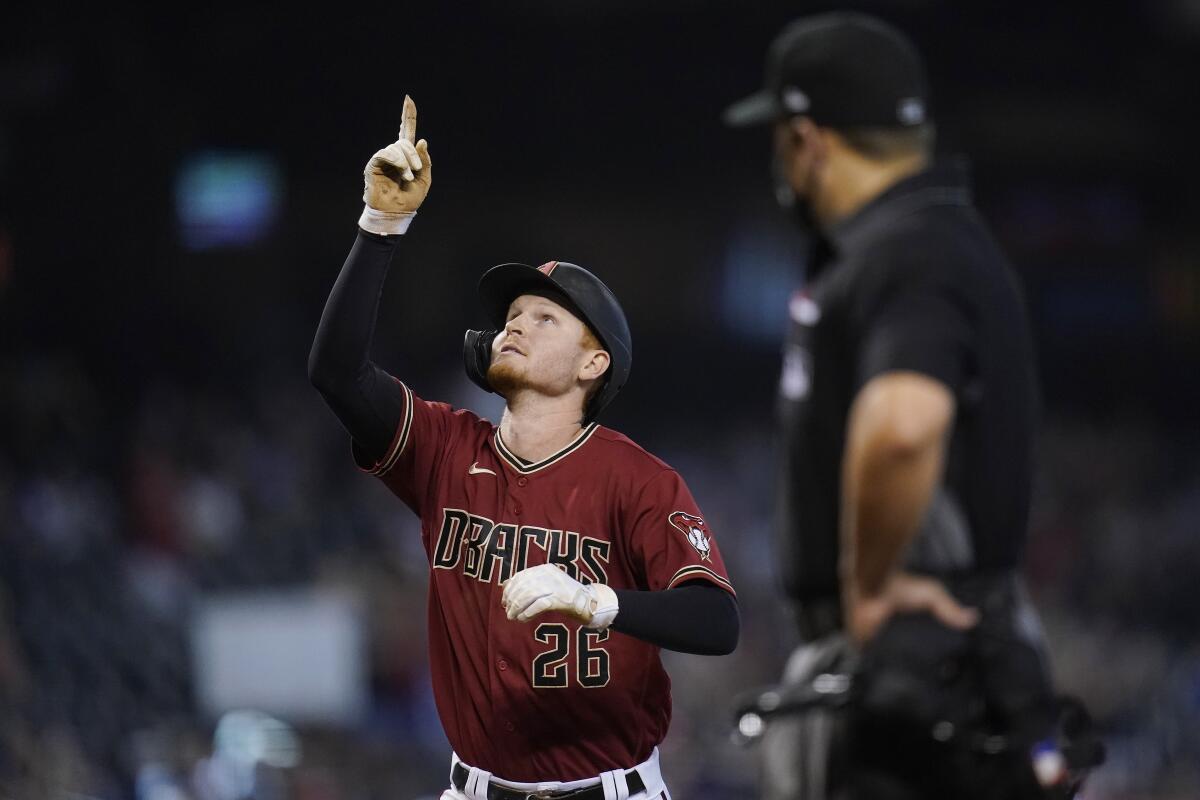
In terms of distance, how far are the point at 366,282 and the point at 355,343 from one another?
12 cm

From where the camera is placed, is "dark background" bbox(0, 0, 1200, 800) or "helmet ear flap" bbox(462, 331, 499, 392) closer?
"helmet ear flap" bbox(462, 331, 499, 392)

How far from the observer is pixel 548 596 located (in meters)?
2.45

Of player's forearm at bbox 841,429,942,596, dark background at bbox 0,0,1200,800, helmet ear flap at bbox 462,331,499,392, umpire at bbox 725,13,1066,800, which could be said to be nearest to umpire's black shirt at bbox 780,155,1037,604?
umpire at bbox 725,13,1066,800

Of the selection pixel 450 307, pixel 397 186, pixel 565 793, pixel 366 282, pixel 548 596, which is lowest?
pixel 565 793

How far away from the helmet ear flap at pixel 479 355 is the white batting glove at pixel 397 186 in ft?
0.91

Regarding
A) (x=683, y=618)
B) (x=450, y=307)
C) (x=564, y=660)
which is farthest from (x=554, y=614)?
(x=450, y=307)

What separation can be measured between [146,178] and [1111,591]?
984 centimetres

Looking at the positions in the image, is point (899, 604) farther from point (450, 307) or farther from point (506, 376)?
point (450, 307)

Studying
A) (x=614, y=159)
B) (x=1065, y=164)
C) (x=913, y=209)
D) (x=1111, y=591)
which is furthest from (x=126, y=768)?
(x=1065, y=164)

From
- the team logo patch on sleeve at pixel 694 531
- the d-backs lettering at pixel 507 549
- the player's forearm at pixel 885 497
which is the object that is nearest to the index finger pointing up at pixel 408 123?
the d-backs lettering at pixel 507 549

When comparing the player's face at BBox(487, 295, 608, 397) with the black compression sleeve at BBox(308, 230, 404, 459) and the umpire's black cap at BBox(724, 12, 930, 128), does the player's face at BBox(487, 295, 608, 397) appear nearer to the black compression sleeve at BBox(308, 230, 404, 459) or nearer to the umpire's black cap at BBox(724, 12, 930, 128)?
the black compression sleeve at BBox(308, 230, 404, 459)

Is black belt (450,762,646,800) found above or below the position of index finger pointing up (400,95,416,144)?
below

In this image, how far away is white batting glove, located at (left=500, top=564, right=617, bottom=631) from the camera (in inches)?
96.2

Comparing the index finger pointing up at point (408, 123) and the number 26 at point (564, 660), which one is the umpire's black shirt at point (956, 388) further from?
the index finger pointing up at point (408, 123)
